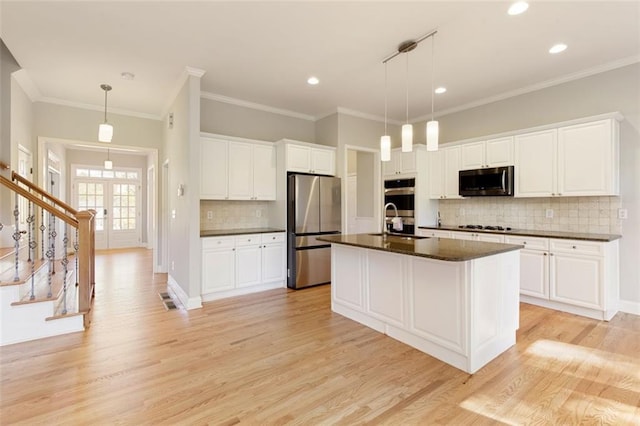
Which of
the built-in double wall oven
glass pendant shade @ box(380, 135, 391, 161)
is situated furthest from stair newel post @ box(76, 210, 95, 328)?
the built-in double wall oven

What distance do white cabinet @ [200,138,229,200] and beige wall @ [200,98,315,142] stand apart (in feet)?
1.52

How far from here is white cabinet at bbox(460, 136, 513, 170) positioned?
4.30m

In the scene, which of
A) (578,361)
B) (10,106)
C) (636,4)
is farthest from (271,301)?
(636,4)

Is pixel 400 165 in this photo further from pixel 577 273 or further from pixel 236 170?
pixel 577 273

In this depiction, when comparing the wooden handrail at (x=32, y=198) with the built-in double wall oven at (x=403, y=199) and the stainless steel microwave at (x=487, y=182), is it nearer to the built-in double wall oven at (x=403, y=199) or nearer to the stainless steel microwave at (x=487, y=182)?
the built-in double wall oven at (x=403, y=199)

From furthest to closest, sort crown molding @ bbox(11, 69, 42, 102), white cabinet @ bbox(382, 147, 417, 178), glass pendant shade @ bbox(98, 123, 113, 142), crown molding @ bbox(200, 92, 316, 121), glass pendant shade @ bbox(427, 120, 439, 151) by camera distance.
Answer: white cabinet @ bbox(382, 147, 417, 178), crown molding @ bbox(200, 92, 316, 121), glass pendant shade @ bbox(98, 123, 113, 142), crown molding @ bbox(11, 69, 42, 102), glass pendant shade @ bbox(427, 120, 439, 151)

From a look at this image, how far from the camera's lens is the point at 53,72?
387 cm

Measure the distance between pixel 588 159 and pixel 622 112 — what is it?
2.24 ft

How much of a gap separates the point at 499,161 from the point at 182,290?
182 inches

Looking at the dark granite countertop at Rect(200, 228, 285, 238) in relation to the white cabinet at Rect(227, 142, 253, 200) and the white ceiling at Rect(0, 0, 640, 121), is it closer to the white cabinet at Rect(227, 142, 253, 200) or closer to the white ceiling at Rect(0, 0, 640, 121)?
the white cabinet at Rect(227, 142, 253, 200)

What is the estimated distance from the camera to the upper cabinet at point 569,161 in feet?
11.5

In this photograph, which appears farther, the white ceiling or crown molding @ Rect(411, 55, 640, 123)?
crown molding @ Rect(411, 55, 640, 123)

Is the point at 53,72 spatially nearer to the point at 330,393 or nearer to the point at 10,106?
the point at 10,106

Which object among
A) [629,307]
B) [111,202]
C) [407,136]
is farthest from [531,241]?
[111,202]
